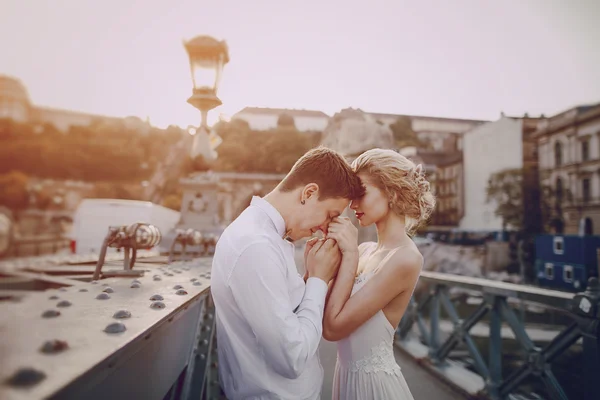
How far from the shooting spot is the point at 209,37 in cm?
493

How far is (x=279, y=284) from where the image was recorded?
55.2 inches

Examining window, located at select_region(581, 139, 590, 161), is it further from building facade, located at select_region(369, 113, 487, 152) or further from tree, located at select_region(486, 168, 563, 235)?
building facade, located at select_region(369, 113, 487, 152)

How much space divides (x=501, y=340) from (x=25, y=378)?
4.20 meters

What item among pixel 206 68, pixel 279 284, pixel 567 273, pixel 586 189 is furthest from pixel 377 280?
pixel 586 189

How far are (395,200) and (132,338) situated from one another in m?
1.80

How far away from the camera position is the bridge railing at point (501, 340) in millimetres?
2832

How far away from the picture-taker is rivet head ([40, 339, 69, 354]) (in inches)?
32.5

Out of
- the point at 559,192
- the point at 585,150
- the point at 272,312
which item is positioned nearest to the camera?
the point at 272,312

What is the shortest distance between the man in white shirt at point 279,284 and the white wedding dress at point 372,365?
1.73 ft

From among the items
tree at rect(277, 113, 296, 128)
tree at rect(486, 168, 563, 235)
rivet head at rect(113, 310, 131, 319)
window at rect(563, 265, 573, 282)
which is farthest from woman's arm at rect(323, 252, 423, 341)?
tree at rect(277, 113, 296, 128)

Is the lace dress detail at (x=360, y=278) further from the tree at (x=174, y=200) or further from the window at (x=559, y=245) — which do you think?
the window at (x=559, y=245)

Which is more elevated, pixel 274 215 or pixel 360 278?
pixel 274 215

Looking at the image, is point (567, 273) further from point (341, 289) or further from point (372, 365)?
point (341, 289)

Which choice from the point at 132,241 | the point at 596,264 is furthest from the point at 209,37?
the point at 596,264
